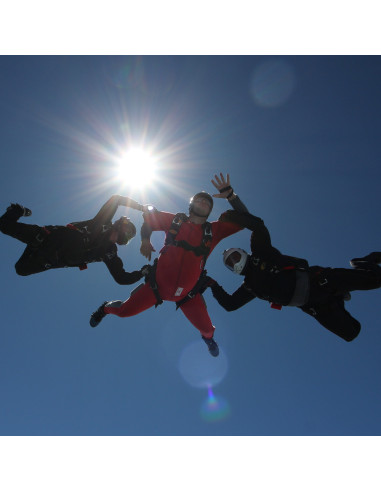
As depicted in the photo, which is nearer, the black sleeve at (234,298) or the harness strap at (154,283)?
the black sleeve at (234,298)

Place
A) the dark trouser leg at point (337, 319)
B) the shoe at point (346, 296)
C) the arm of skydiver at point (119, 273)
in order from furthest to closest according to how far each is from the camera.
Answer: the arm of skydiver at point (119, 273) < the shoe at point (346, 296) < the dark trouser leg at point (337, 319)

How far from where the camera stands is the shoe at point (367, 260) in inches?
188

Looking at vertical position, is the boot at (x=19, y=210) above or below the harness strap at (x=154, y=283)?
above

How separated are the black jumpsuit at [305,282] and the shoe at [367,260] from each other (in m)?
0.08

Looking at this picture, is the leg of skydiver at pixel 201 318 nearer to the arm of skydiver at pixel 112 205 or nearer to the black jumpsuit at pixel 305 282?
the black jumpsuit at pixel 305 282

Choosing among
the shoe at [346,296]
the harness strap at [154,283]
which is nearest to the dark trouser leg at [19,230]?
the harness strap at [154,283]

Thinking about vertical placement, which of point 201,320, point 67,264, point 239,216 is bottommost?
point 201,320

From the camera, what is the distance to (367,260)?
15.9ft

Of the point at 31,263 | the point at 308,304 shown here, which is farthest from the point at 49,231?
the point at 308,304

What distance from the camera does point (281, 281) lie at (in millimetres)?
4762

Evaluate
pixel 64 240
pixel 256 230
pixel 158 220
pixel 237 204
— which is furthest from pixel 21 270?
pixel 256 230

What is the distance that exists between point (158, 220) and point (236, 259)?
6.21ft

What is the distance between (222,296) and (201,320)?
724mm

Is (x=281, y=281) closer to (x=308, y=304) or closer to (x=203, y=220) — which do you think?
(x=308, y=304)
